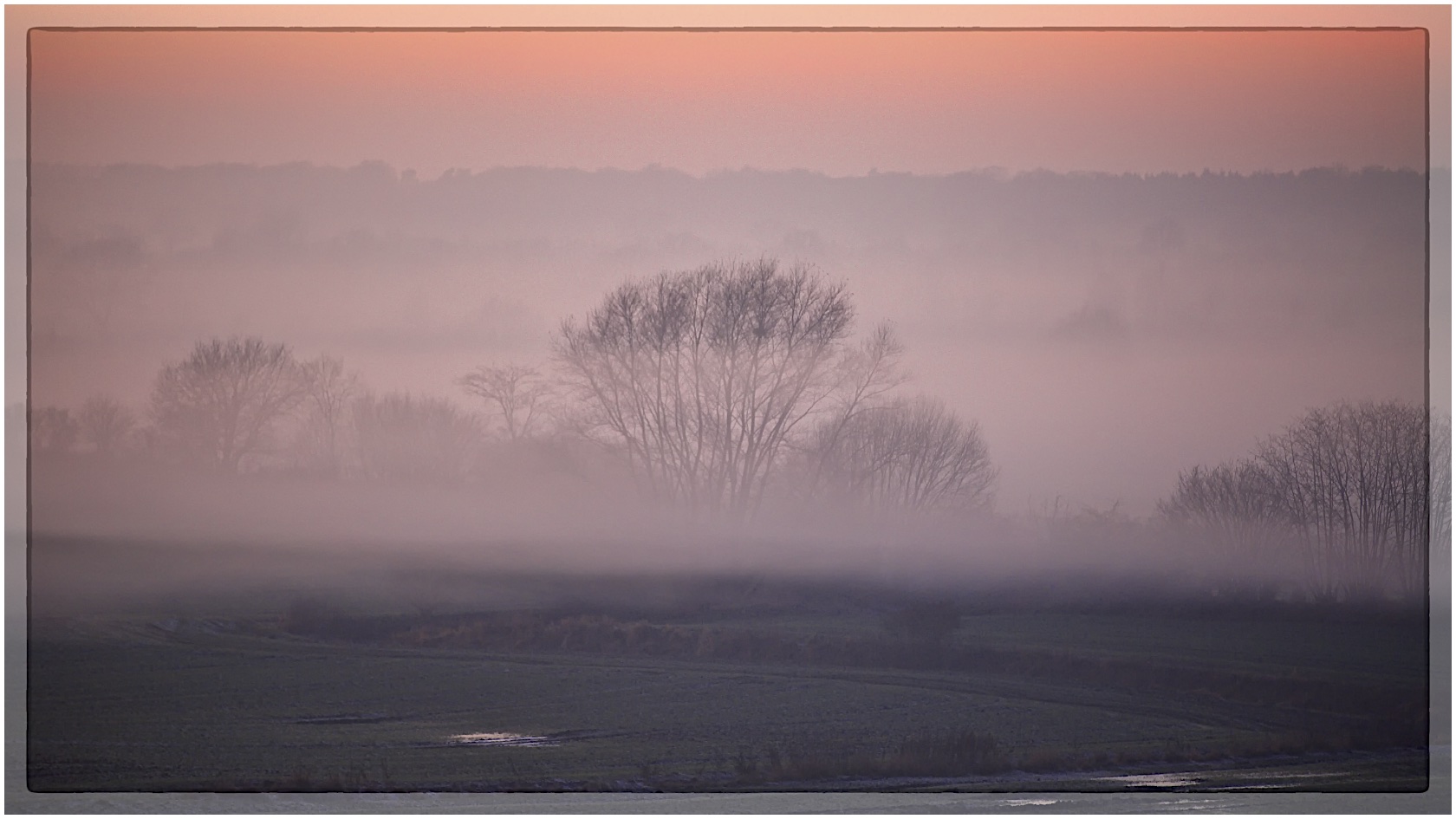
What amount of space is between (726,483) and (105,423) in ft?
6.04

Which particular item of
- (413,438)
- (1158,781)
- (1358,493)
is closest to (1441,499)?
(1358,493)

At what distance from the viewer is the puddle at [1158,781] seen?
4.04m

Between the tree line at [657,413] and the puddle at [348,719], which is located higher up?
the tree line at [657,413]

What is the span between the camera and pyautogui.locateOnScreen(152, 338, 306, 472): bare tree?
4023mm

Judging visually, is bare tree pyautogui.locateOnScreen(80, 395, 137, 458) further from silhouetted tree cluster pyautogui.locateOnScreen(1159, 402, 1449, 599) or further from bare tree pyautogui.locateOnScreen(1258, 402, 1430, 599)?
bare tree pyautogui.locateOnScreen(1258, 402, 1430, 599)

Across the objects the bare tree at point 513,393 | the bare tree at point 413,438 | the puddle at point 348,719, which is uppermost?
the bare tree at point 513,393

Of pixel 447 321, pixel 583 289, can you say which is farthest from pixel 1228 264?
pixel 447 321

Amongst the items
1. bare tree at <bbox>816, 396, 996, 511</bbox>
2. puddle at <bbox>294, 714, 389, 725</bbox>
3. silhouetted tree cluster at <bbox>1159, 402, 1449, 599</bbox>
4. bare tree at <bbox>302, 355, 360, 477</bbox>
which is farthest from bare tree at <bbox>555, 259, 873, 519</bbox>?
silhouetted tree cluster at <bbox>1159, 402, 1449, 599</bbox>

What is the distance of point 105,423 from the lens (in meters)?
4.02

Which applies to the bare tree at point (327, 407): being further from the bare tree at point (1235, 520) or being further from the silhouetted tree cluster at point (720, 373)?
the bare tree at point (1235, 520)

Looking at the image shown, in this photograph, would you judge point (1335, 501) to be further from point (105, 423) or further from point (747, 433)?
point (105, 423)

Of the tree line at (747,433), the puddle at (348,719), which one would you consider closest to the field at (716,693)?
the puddle at (348,719)

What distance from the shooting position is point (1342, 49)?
13.4ft

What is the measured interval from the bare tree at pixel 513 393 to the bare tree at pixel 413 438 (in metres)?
0.09
